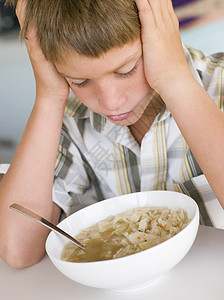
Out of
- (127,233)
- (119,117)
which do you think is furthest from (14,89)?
(127,233)

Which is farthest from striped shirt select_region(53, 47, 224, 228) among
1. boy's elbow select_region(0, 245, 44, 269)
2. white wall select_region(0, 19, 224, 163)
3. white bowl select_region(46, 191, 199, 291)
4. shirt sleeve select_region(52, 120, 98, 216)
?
white wall select_region(0, 19, 224, 163)

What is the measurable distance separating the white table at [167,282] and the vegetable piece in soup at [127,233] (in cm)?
7

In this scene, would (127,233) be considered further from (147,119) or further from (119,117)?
(147,119)

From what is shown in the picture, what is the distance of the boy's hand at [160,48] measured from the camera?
87cm

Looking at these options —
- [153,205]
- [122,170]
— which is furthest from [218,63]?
[153,205]

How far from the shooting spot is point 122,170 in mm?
1197

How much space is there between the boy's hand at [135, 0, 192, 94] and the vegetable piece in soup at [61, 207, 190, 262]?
0.93ft

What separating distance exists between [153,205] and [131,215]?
0.05 meters

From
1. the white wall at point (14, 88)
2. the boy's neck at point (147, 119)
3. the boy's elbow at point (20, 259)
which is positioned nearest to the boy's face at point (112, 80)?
the boy's neck at point (147, 119)

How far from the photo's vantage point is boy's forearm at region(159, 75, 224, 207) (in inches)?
33.2

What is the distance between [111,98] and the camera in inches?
34.9

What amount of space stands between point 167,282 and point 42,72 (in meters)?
0.58

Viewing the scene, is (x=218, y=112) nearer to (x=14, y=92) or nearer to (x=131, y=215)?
(x=131, y=215)

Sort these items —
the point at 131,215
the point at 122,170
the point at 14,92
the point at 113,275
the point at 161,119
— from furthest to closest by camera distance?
the point at 14,92
the point at 122,170
the point at 161,119
the point at 131,215
the point at 113,275
